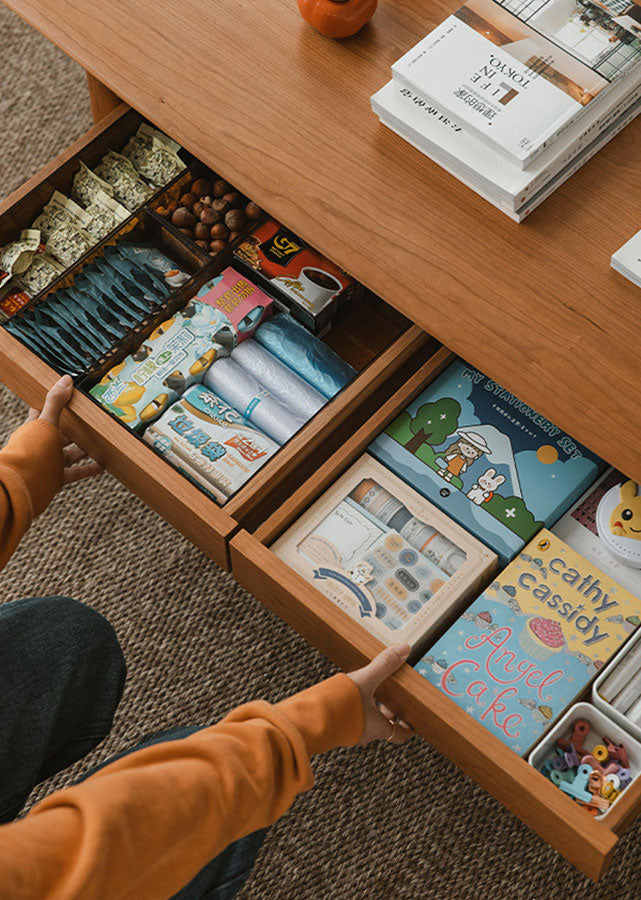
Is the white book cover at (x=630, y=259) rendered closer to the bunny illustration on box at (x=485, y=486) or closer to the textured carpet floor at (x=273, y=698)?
the bunny illustration on box at (x=485, y=486)

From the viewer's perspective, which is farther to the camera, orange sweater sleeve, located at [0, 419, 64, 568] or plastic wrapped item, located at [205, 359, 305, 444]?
plastic wrapped item, located at [205, 359, 305, 444]

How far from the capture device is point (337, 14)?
4.04 feet

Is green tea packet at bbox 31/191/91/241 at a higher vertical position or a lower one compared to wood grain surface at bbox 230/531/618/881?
higher

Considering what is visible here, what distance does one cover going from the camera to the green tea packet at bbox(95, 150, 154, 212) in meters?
1.45

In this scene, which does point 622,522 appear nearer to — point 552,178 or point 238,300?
point 552,178

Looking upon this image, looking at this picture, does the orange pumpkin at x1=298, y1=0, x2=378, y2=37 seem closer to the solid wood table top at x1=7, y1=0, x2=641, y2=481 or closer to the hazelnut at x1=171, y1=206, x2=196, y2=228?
the solid wood table top at x1=7, y1=0, x2=641, y2=481

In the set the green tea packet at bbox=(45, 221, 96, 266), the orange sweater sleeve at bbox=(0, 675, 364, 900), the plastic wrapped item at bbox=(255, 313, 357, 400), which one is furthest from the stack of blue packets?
the orange sweater sleeve at bbox=(0, 675, 364, 900)

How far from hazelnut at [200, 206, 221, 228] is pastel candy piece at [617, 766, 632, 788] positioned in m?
0.86

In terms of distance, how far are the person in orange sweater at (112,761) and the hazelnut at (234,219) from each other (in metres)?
0.33

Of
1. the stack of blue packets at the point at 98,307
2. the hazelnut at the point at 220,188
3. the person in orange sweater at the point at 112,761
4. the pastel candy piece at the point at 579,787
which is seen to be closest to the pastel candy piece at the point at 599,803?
the pastel candy piece at the point at 579,787

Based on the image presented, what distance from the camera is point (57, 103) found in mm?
1937

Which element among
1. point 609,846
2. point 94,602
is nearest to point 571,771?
point 609,846

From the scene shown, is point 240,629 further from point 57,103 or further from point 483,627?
point 57,103

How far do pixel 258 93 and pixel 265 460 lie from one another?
44 cm
